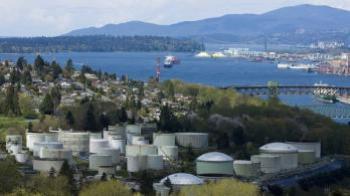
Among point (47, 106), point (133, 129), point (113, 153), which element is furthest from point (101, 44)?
point (113, 153)

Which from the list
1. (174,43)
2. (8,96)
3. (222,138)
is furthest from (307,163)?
(174,43)

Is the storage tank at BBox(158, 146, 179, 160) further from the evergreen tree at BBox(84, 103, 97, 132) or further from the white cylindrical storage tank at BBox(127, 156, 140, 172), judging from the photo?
the evergreen tree at BBox(84, 103, 97, 132)

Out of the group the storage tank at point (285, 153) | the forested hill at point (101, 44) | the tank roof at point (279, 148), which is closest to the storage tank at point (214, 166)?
the storage tank at point (285, 153)

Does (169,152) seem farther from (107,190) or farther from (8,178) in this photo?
(107,190)

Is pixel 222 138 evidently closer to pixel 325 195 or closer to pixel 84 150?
pixel 84 150

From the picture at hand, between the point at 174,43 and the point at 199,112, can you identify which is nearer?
the point at 199,112
